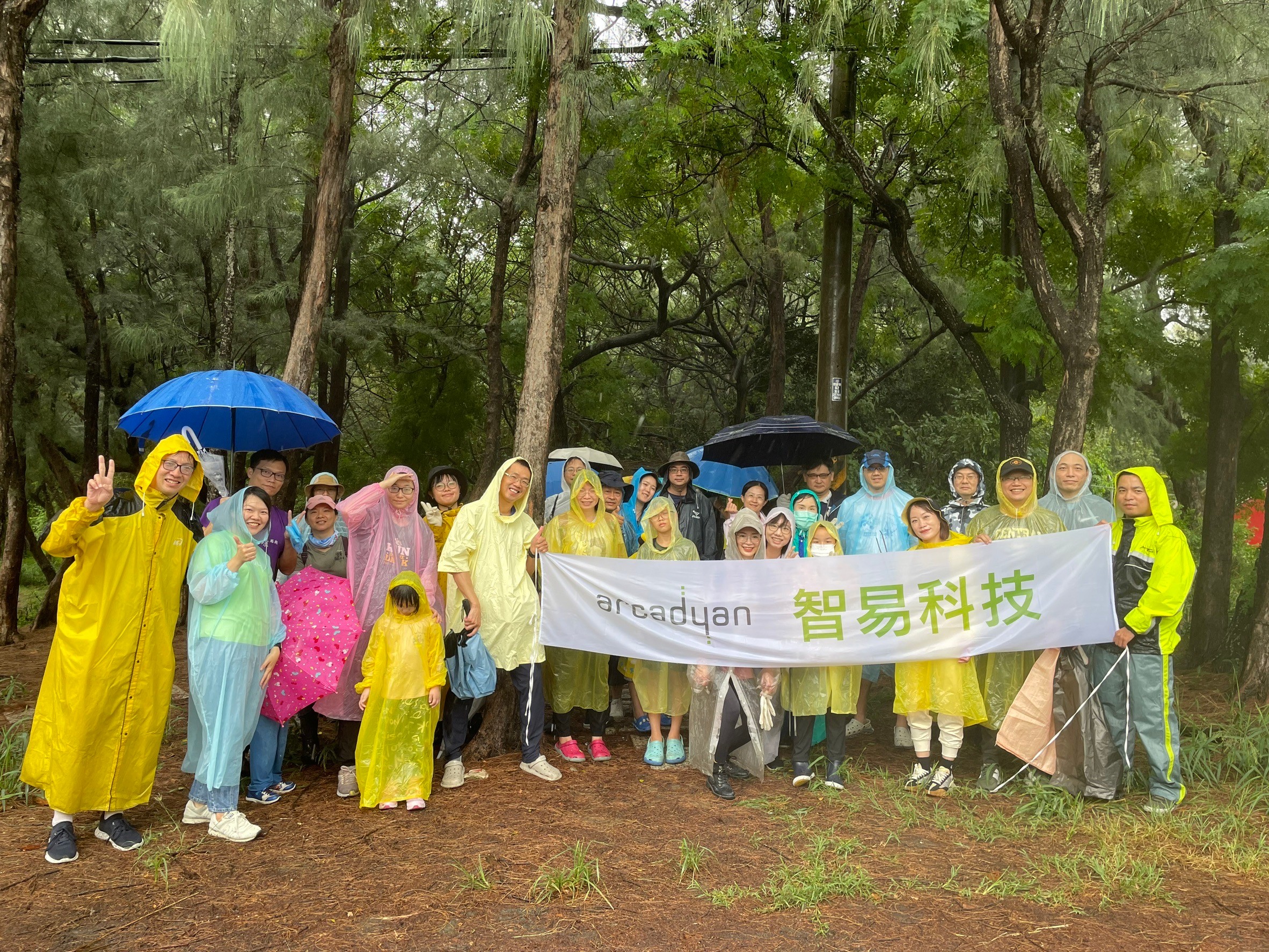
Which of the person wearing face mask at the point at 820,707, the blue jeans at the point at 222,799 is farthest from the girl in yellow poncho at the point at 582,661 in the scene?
the blue jeans at the point at 222,799

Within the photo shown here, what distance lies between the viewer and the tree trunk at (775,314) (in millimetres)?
11289

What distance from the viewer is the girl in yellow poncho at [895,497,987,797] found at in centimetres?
498

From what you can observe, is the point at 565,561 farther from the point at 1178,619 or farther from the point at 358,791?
the point at 1178,619

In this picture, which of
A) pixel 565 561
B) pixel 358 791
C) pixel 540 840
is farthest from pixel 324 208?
pixel 540 840

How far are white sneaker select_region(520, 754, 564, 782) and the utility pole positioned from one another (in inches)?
179

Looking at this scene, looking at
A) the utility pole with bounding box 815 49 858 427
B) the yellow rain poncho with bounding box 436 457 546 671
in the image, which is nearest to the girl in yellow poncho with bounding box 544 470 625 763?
the yellow rain poncho with bounding box 436 457 546 671

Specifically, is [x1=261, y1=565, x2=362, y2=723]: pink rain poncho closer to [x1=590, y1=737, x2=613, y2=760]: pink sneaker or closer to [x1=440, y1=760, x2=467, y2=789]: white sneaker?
[x1=440, y1=760, x2=467, y2=789]: white sneaker

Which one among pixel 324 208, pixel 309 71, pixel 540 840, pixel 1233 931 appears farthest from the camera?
pixel 309 71

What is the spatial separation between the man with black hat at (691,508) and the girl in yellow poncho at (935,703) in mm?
1590

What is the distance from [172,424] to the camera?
5.42 metres

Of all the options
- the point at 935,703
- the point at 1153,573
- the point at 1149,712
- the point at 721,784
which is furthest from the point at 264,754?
the point at 1153,573

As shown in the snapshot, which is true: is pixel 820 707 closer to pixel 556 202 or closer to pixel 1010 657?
pixel 1010 657

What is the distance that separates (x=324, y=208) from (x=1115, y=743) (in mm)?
6893

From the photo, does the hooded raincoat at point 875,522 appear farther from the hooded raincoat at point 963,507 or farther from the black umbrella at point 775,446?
the black umbrella at point 775,446
